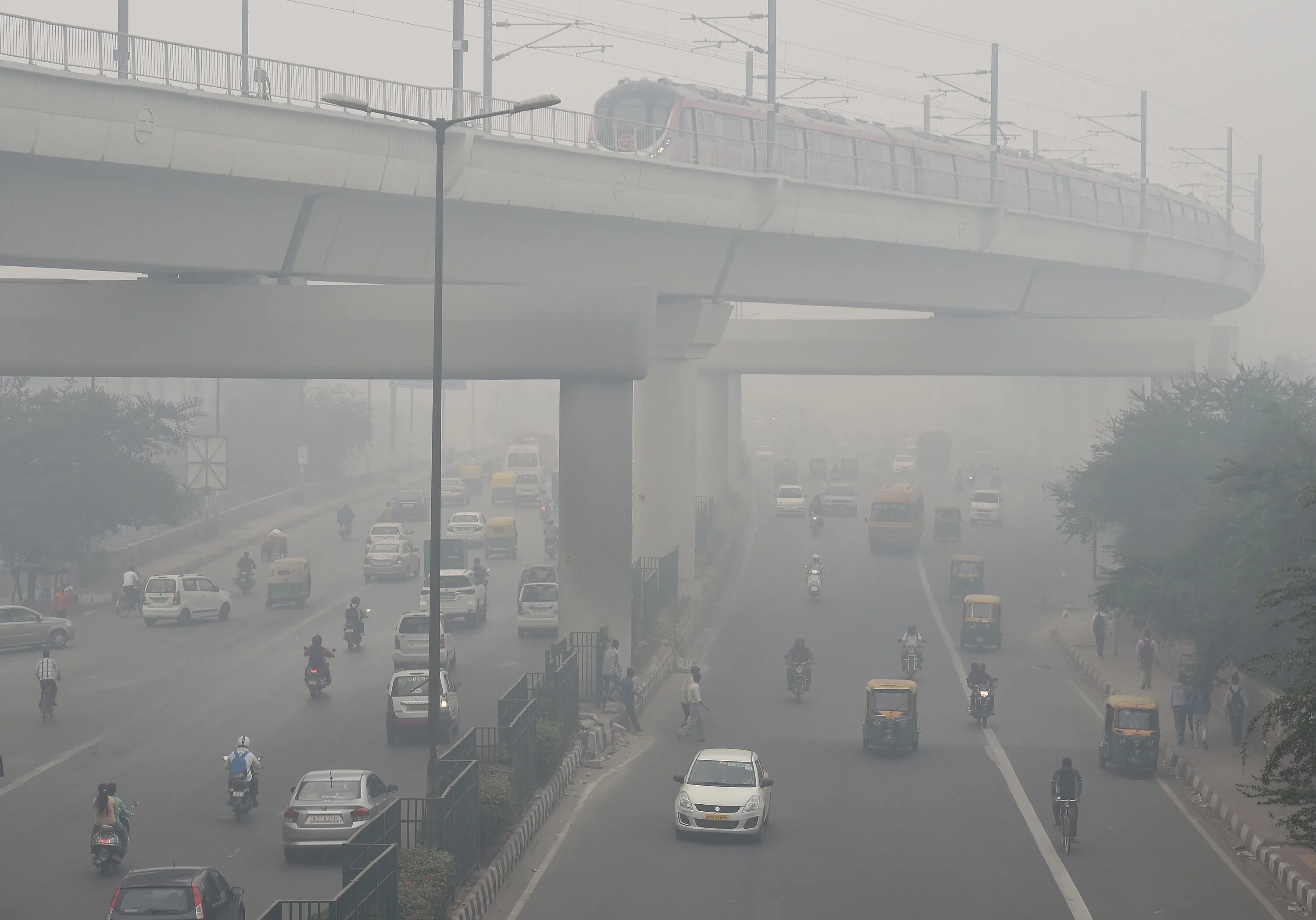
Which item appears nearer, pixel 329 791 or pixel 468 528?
pixel 329 791

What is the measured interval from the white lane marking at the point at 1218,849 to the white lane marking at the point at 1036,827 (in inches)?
92.9

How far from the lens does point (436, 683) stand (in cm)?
2123

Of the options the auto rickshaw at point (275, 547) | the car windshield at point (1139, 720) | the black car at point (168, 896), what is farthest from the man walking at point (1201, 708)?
the auto rickshaw at point (275, 547)

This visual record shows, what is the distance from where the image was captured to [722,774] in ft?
75.9

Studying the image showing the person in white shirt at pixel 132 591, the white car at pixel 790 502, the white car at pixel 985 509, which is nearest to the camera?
the person in white shirt at pixel 132 591

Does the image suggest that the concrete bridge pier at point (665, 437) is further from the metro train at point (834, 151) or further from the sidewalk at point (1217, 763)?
the sidewalk at point (1217, 763)

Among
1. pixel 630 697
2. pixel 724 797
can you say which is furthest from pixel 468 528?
pixel 724 797

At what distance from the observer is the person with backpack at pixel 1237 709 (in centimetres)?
3050

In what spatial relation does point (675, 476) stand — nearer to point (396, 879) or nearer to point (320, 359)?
point (320, 359)

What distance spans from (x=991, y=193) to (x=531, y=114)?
20.8 metres

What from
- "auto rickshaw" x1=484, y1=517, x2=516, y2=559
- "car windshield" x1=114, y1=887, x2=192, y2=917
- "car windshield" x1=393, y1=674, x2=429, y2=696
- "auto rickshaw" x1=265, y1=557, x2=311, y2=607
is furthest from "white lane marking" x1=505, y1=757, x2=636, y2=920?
"auto rickshaw" x1=484, y1=517, x2=516, y2=559

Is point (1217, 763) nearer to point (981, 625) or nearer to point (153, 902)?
point (981, 625)

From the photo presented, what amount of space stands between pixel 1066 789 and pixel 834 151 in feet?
94.9

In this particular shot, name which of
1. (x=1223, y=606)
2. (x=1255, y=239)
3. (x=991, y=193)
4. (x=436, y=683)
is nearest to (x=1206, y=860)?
(x=1223, y=606)
